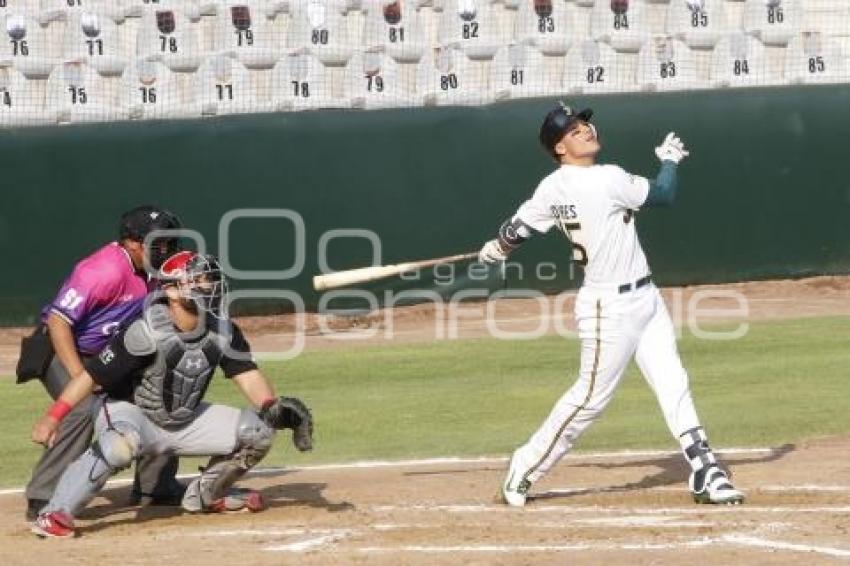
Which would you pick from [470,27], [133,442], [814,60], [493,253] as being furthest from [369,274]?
[814,60]

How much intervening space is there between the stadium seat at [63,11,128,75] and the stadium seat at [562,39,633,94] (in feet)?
14.9

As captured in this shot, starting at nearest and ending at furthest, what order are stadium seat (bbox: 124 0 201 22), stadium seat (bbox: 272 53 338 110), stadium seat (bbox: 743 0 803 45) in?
stadium seat (bbox: 272 53 338 110) → stadium seat (bbox: 124 0 201 22) → stadium seat (bbox: 743 0 803 45)

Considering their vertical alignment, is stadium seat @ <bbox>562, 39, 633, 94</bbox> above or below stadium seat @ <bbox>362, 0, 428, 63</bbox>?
below

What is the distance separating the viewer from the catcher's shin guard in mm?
7918

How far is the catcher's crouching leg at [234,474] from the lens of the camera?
25.8 ft

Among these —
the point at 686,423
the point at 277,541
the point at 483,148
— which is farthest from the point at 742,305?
the point at 277,541

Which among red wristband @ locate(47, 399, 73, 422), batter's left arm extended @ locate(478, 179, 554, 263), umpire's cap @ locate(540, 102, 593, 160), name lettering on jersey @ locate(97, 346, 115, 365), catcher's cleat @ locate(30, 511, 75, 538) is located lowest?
catcher's cleat @ locate(30, 511, 75, 538)

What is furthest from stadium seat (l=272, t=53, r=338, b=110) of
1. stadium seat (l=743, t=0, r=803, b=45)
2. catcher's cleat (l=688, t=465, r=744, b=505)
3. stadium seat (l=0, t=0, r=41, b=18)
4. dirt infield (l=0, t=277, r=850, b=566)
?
catcher's cleat (l=688, t=465, r=744, b=505)

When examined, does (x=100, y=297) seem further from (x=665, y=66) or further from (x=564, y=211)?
(x=665, y=66)

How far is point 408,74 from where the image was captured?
1836 cm

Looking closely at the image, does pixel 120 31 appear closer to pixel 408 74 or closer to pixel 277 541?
pixel 408 74

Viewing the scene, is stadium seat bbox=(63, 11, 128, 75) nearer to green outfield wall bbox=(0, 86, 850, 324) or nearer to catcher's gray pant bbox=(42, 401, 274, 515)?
green outfield wall bbox=(0, 86, 850, 324)

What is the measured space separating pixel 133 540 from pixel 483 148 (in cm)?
1022

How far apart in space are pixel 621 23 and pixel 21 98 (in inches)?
250
